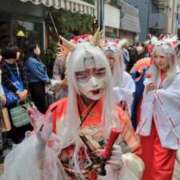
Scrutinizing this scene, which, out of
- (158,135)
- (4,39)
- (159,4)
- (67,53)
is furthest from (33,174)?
(159,4)

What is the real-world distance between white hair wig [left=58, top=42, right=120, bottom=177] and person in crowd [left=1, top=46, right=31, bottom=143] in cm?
315

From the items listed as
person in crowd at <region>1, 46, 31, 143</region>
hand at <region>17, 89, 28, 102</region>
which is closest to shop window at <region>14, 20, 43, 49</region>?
person in crowd at <region>1, 46, 31, 143</region>

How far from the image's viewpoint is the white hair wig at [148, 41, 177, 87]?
3.90 m

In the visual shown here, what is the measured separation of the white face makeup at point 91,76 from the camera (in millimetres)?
2205

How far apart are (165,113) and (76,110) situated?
6.01 ft

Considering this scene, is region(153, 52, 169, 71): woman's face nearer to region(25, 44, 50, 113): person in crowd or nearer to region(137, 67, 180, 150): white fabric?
region(137, 67, 180, 150): white fabric

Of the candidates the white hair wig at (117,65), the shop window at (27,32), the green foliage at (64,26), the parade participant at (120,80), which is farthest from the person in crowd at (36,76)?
the white hair wig at (117,65)

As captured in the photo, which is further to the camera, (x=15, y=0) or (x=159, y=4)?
(x=159, y=4)

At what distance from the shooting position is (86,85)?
7.26 feet

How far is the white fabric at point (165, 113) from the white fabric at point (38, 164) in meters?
1.69

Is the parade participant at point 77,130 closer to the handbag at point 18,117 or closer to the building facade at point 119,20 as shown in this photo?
the handbag at point 18,117

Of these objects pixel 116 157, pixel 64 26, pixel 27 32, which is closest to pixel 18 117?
pixel 116 157

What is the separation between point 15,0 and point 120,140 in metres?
7.04

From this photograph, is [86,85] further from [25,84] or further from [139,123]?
[25,84]
